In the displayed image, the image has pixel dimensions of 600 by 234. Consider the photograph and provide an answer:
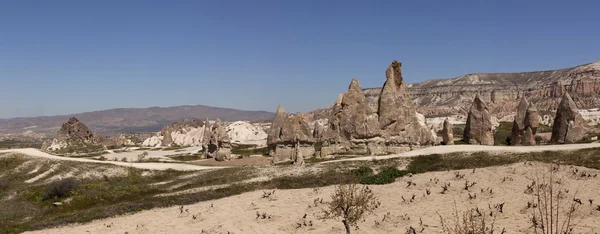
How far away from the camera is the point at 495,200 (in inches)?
739

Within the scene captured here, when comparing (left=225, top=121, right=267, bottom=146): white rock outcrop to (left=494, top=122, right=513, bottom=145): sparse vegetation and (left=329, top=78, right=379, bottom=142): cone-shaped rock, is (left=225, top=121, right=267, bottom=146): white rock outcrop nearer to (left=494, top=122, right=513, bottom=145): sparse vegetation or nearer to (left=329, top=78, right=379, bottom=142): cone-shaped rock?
(left=494, top=122, right=513, bottom=145): sparse vegetation

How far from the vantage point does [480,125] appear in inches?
2080

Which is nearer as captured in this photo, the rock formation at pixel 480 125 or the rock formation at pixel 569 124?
the rock formation at pixel 569 124

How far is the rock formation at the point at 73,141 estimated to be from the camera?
85794 millimetres

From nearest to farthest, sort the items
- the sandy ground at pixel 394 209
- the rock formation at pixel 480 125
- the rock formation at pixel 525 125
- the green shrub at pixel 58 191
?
the sandy ground at pixel 394 209 < the green shrub at pixel 58 191 < the rock formation at pixel 525 125 < the rock formation at pixel 480 125

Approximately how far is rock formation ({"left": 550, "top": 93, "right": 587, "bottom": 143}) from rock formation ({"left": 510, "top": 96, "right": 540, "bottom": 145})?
2642mm

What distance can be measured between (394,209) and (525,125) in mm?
36570

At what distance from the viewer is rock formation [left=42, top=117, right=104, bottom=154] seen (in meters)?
85.8

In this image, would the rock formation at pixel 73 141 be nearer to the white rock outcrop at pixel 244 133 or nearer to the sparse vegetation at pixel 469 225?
the white rock outcrop at pixel 244 133

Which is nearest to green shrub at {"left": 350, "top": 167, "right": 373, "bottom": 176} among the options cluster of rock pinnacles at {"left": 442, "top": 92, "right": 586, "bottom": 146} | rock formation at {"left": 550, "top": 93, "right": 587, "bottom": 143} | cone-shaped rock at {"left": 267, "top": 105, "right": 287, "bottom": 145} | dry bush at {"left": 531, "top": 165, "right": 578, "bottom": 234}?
dry bush at {"left": 531, "top": 165, "right": 578, "bottom": 234}

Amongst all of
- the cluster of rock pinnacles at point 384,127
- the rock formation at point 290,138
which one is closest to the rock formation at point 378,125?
the cluster of rock pinnacles at point 384,127

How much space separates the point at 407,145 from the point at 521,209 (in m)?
Answer: 29.0

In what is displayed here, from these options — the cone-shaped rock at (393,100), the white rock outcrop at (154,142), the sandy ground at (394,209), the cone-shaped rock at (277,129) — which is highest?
the cone-shaped rock at (393,100)

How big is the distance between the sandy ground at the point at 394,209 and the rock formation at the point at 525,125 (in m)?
25.9
